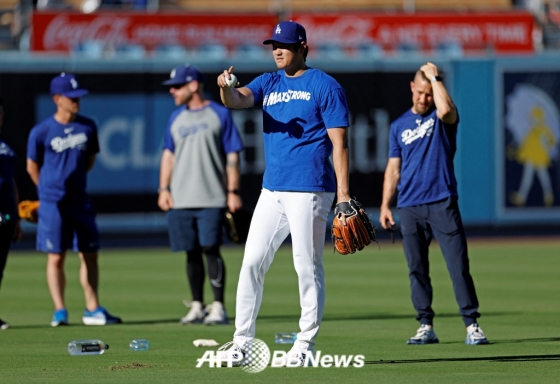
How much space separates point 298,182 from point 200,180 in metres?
3.63

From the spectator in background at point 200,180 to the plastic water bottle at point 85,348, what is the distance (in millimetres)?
2449

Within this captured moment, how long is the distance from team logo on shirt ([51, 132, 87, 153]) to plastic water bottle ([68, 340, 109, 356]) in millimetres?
2928

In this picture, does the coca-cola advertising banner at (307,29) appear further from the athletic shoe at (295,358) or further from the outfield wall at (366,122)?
the athletic shoe at (295,358)

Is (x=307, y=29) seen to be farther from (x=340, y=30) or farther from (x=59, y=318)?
(x=59, y=318)

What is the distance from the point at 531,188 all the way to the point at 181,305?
1251cm

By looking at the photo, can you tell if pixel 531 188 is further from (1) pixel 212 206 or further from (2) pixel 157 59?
(1) pixel 212 206

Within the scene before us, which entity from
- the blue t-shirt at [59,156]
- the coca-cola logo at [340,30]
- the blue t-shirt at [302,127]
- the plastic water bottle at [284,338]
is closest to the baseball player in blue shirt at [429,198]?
the plastic water bottle at [284,338]

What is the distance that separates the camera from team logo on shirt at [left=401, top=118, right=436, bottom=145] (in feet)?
32.1

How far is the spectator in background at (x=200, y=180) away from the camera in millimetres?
11578

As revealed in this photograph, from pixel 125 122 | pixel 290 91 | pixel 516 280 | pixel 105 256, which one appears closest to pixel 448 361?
pixel 290 91

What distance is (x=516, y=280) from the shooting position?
51.2ft

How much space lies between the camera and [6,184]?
11.4 m

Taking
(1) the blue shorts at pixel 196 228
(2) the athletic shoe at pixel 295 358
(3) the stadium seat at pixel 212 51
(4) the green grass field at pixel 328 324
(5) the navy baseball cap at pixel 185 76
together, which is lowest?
(4) the green grass field at pixel 328 324

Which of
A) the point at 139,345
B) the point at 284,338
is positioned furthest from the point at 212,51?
the point at 139,345
